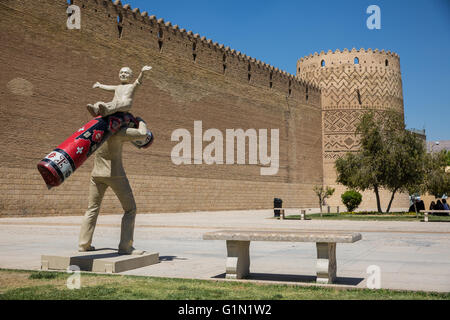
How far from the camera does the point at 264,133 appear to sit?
100 feet

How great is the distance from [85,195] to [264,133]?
14.3 metres

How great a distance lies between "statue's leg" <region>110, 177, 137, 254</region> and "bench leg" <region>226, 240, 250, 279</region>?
1.59m

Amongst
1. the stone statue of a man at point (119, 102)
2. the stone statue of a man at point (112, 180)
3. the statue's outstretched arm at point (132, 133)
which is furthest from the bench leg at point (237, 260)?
the stone statue of a man at point (119, 102)

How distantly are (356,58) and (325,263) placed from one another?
33411 millimetres

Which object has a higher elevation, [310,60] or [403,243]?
[310,60]

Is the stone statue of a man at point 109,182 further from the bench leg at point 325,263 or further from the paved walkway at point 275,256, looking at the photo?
the bench leg at point 325,263

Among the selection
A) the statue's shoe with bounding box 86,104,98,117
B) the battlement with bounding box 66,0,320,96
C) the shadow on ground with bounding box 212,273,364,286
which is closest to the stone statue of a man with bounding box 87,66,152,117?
the statue's shoe with bounding box 86,104,98,117

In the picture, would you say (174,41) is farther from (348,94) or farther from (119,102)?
(119,102)

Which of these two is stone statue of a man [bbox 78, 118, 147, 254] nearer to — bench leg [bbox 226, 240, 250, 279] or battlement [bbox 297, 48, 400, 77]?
bench leg [bbox 226, 240, 250, 279]

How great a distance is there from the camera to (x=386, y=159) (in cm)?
2261

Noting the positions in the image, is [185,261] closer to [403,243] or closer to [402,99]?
[403,243]

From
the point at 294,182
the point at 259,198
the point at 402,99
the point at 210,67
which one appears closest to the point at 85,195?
the point at 210,67

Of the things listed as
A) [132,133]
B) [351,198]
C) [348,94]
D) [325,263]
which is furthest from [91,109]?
[348,94]

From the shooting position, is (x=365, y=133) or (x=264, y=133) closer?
(x=365, y=133)
